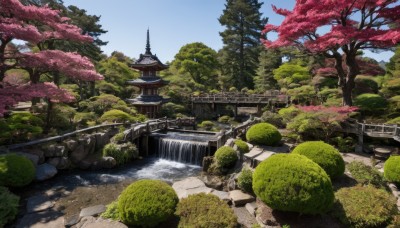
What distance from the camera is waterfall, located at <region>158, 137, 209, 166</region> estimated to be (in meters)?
17.3

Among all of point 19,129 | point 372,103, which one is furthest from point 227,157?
point 19,129

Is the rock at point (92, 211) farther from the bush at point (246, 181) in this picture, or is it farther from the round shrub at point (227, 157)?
the round shrub at point (227, 157)

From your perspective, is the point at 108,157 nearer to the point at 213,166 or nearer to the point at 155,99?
the point at 213,166

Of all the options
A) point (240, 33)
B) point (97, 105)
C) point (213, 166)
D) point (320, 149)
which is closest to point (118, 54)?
point (240, 33)

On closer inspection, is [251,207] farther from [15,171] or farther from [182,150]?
[182,150]

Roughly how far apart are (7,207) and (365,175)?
13.1 meters

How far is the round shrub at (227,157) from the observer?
1223 centimetres

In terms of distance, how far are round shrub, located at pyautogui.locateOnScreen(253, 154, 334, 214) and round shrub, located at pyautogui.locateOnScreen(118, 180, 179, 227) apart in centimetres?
283

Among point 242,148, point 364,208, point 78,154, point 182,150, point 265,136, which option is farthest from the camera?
point 182,150

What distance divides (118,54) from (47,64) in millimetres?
43726

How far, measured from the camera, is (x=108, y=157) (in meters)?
15.3

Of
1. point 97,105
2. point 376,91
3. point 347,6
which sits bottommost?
point 97,105

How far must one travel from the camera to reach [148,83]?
2916cm

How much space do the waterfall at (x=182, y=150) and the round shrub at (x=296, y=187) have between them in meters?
10.3
